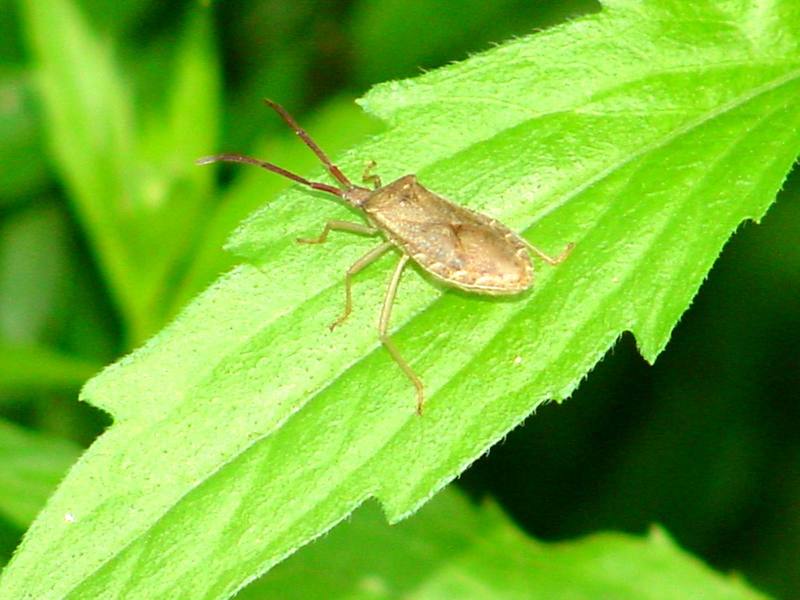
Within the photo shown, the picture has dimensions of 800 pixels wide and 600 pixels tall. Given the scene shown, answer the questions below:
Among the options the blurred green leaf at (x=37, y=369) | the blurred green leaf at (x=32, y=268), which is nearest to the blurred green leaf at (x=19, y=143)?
the blurred green leaf at (x=32, y=268)

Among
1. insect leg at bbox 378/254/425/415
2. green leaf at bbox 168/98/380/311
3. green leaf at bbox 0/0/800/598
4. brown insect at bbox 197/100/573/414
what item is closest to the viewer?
green leaf at bbox 0/0/800/598

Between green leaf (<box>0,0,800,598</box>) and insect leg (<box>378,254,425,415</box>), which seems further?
insect leg (<box>378,254,425,415</box>)

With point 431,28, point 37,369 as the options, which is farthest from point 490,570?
point 431,28

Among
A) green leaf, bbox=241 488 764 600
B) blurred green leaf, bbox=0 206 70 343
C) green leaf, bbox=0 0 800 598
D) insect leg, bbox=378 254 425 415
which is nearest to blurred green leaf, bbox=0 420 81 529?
green leaf, bbox=241 488 764 600

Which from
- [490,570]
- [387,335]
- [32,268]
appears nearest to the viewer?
[387,335]

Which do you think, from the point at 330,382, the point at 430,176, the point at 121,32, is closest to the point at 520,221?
the point at 430,176

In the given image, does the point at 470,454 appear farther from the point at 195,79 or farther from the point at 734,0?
the point at 195,79

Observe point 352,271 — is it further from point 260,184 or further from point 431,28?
point 431,28

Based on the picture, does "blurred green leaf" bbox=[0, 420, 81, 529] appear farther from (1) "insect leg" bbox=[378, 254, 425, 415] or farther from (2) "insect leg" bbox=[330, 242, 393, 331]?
(1) "insect leg" bbox=[378, 254, 425, 415]
